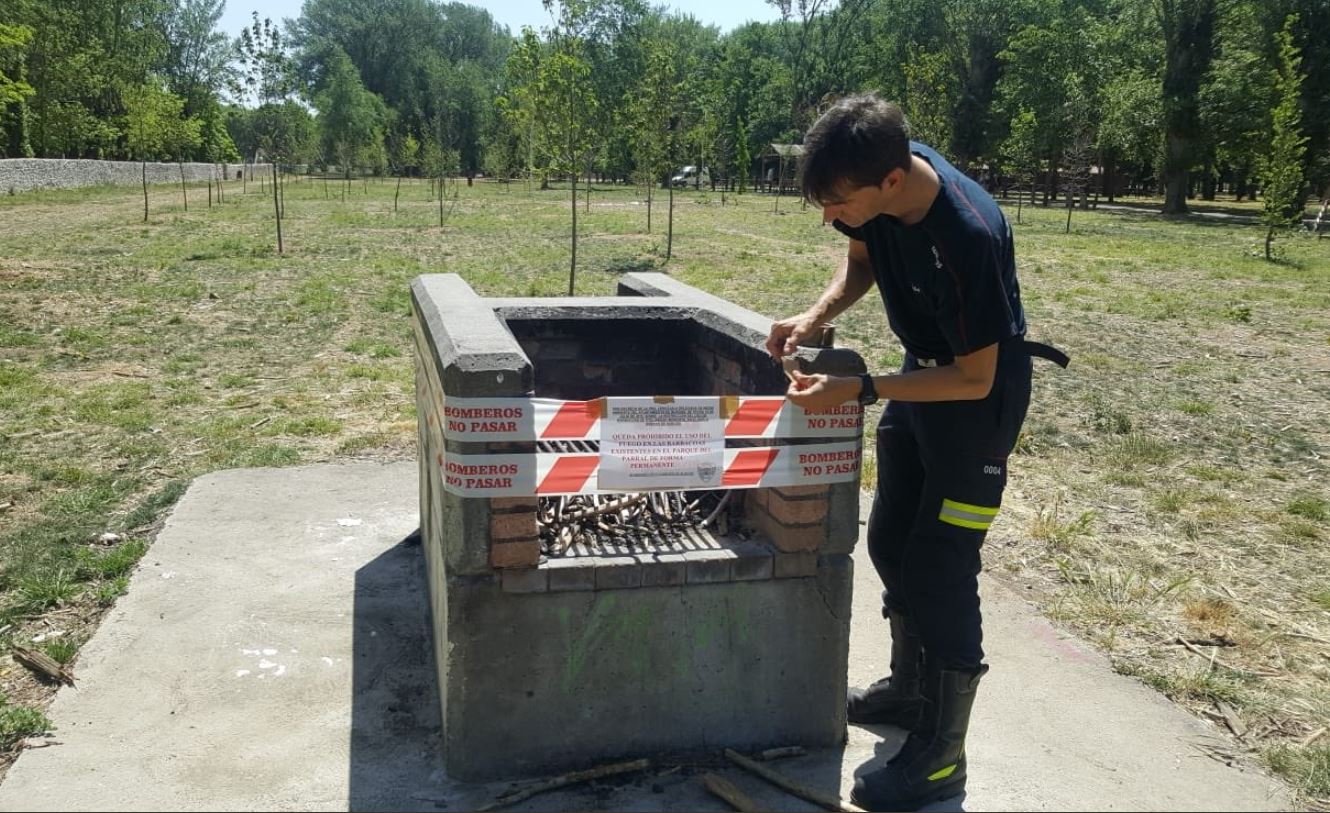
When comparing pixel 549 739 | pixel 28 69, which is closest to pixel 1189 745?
pixel 549 739

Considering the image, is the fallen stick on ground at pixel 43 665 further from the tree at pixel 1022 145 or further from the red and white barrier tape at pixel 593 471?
the tree at pixel 1022 145

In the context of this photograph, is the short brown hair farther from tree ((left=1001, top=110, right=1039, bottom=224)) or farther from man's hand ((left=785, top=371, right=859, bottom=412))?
tree ((left=1001, top=110, right=1039, bottom=224))

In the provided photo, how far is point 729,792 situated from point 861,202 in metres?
1.72

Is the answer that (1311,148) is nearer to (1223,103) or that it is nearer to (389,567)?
(1223,103)

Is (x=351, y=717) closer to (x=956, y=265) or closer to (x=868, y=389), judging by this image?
(x=868, y=389)

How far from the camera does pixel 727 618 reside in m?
3.14

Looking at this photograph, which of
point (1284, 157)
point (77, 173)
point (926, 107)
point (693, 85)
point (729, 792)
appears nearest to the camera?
point (729, 792)

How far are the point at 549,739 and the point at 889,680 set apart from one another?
1220mm

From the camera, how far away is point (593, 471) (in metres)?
2.97

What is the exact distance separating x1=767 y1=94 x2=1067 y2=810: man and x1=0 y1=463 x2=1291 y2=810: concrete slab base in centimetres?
35

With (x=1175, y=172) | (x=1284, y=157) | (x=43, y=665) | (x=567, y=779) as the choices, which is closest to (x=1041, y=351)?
(x=567, y=779)

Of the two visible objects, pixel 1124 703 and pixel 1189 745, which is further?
pixel 1124 703

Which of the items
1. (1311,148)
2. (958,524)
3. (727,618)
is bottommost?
(727,618)

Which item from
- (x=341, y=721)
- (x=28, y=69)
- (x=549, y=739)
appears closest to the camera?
(x=549, y=739)
